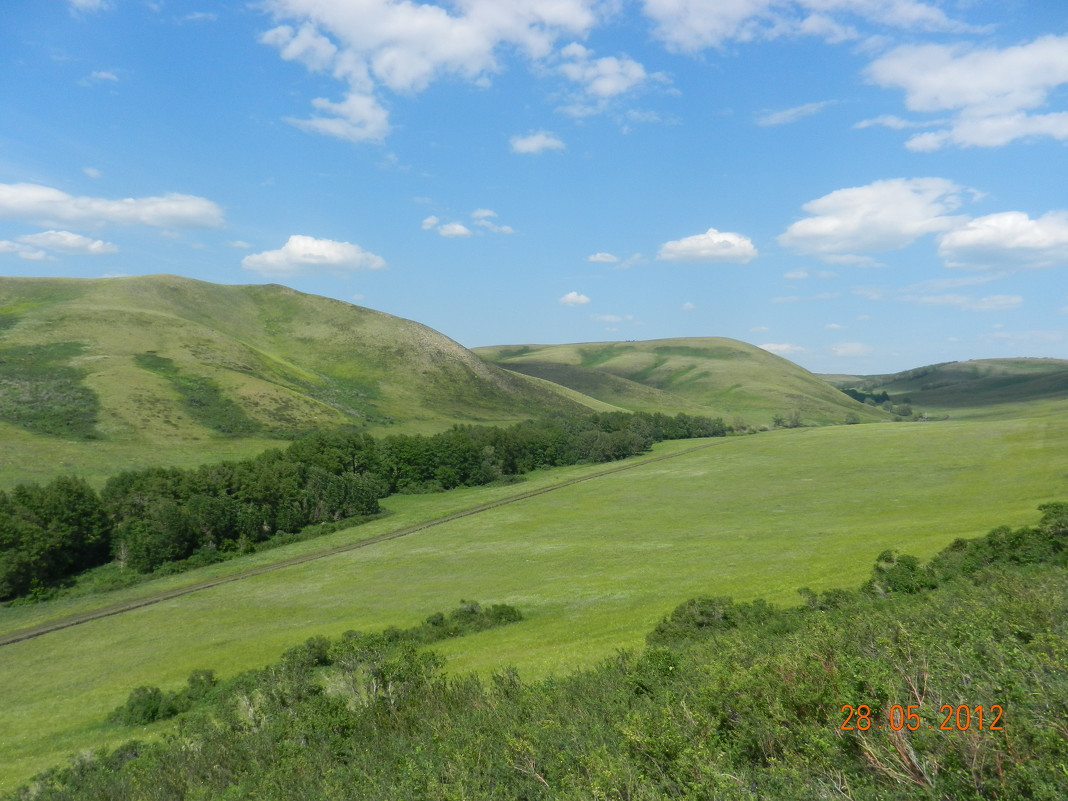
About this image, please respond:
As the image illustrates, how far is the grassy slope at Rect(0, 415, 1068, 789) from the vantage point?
40.2m

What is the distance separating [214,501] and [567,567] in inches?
1832

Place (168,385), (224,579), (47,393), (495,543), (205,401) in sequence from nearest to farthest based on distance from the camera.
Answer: (224,579), (495,543), (47,393), (205,401), (168,385)

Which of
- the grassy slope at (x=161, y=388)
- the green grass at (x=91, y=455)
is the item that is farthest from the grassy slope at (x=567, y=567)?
the grassy slope at (x=161, y=388)

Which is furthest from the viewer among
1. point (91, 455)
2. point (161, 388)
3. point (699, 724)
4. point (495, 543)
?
point (161, 388)

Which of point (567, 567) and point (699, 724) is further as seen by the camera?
point (567, 567)

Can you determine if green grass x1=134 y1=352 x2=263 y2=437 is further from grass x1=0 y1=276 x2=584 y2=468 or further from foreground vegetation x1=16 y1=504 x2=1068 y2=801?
foreground vegetation x1=16 y1=504 x2=1068 y2=801

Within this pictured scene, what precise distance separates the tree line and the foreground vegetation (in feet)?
165

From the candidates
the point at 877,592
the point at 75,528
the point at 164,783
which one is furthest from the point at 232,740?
the point at 75,528

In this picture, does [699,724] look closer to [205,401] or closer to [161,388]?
[205,401]

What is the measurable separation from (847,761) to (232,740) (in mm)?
21464

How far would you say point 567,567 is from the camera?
207ft

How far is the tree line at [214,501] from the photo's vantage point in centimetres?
6769
